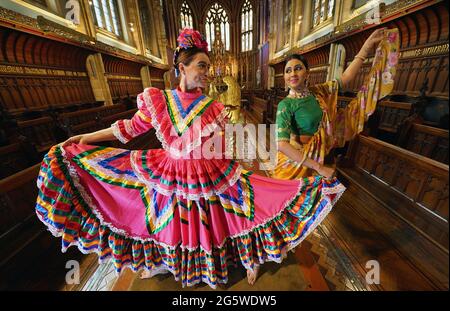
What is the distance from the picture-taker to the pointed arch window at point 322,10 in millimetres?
7516

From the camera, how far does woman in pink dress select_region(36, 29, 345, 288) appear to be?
118 centimetres

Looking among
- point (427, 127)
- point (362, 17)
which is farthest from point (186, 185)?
point (362, 17)

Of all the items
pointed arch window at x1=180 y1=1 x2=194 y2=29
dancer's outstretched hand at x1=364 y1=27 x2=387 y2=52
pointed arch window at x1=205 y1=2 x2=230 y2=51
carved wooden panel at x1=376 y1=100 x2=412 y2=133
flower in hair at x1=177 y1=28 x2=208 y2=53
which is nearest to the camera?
dancer's outstretched hand at x1=364 y1=27 x2=387 y2=52

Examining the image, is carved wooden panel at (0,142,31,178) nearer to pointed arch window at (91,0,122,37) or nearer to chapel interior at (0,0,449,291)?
chapel interior at (0,0,449,291)

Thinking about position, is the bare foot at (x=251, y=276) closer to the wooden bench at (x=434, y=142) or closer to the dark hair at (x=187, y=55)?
the wooden bench at (x=434, y=142)

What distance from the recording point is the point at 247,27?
69.8ft

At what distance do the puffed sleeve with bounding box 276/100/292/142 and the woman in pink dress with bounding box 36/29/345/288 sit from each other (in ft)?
1.09

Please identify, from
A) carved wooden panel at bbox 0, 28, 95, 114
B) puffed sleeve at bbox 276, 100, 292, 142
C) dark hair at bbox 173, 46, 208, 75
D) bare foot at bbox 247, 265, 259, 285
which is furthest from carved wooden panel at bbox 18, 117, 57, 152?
puffed sleeve at bbox 276, 100, 292, 142

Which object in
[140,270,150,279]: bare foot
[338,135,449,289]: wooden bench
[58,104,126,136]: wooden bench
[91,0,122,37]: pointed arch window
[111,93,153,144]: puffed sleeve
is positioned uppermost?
[91,0,122,37]: pointed arch window

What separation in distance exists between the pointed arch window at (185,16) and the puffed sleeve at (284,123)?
24480 millimetres

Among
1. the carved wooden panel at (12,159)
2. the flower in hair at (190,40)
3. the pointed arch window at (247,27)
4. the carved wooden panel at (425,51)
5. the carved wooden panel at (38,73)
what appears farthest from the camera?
the pointed arch window at (247,27)

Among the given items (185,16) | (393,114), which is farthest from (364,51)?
(185,16)

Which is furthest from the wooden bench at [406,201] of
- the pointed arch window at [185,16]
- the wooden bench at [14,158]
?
the pointed arch window at [185,16]

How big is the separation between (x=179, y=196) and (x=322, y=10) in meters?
11.1
